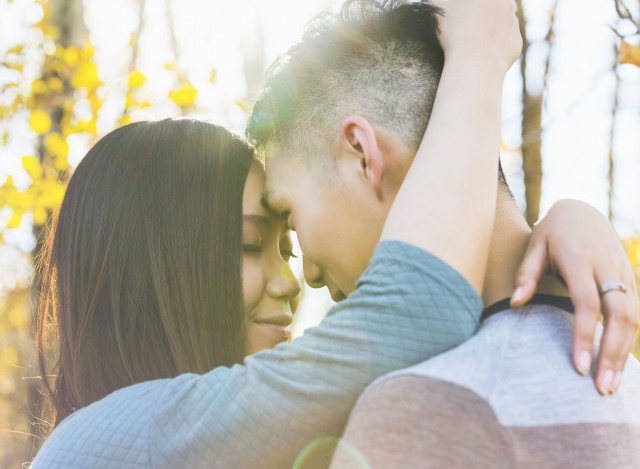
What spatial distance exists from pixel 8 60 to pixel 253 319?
4.13 meters

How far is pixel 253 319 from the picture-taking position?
206cm

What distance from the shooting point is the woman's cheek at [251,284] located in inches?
78.2

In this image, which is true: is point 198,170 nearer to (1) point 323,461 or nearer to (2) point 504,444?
(1) point 323,461

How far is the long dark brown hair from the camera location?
190 cm

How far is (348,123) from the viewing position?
5.07 feet

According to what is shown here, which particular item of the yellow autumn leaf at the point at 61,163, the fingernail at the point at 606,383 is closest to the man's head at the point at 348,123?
the fingernail at the point at 606,383

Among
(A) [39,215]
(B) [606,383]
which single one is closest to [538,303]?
(B) [606,383]

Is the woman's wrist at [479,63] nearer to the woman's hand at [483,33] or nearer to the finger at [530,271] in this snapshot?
the woman's hand at [483,33]

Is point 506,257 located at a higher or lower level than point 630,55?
lower

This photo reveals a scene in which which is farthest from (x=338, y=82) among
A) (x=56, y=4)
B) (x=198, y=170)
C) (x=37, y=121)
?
(x=56, y=4)

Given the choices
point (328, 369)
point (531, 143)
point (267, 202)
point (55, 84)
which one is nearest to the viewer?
point (328, 369)

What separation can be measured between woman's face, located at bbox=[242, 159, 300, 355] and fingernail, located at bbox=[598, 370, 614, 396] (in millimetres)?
1089

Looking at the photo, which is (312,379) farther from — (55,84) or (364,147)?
(55,84)

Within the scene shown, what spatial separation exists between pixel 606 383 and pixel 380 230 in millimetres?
629
